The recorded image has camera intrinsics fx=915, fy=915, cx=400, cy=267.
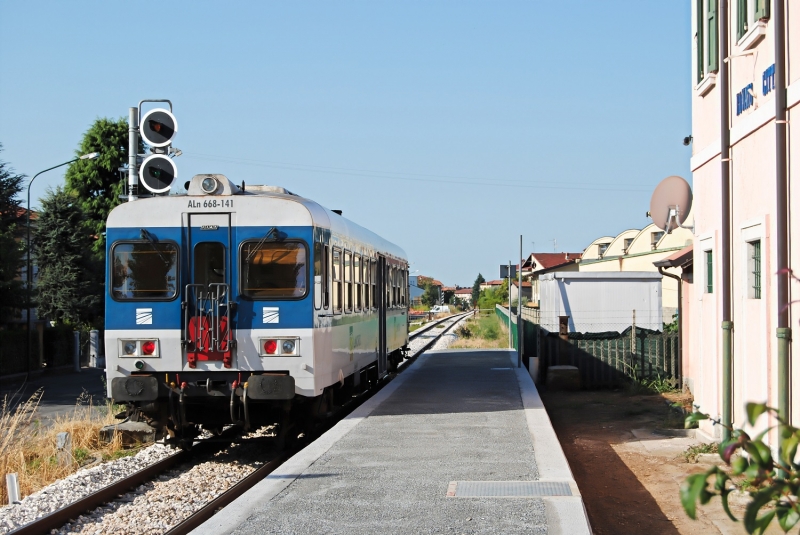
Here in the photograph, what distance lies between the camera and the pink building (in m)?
7.88

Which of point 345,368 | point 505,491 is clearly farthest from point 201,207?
point 505,491

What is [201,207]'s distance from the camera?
10828mm

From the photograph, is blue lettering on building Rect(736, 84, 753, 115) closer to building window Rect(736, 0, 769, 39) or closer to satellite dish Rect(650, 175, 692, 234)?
building window Rect(736, 0, 769, 39)

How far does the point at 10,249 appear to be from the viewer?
2608cm

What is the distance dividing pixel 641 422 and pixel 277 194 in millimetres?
6240

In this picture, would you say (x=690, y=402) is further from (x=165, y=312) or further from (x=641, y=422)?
(x=165, y=312)

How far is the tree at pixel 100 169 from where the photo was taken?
151 ft

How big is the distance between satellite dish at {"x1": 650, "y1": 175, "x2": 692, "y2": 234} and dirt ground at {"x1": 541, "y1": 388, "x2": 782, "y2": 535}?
2660 millimetres

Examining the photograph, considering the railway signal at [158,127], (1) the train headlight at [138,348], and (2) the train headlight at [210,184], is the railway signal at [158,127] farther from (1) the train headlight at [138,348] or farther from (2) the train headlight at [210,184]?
(1) the train headlight at [138,348]

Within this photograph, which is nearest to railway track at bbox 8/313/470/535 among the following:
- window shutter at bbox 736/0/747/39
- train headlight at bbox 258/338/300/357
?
train headlight at bbox 258/338/300/357

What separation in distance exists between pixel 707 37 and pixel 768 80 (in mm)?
2374

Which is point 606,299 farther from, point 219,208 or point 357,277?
point 219,208

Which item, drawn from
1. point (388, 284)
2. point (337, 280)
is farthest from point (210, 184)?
point (388, 284)

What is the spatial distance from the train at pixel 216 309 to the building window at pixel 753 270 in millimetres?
4734
